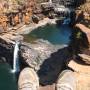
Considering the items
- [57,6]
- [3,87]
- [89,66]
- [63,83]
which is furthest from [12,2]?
[63,83]

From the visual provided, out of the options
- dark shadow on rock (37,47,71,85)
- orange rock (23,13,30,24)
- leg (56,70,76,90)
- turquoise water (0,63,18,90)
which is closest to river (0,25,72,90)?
turquoise water (0,63,18,90)

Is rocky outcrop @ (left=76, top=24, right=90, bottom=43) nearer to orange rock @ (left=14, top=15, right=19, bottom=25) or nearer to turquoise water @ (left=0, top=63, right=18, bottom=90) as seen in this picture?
turquoise water @ (left=0, top=63, right=18, bottom=90)

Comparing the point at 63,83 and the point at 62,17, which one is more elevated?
the point at 63,83

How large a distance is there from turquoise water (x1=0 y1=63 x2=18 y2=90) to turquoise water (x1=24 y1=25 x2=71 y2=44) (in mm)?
5797

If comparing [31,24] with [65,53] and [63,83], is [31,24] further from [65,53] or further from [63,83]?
[63,83]

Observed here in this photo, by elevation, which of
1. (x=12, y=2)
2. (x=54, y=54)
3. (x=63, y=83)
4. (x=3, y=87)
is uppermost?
(x=63, y=83)

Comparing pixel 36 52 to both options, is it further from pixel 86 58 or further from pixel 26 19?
pixel 86 58

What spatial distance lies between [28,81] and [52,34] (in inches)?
1830

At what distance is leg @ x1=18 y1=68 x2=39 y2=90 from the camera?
1309 centimetres

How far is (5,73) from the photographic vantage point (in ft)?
151

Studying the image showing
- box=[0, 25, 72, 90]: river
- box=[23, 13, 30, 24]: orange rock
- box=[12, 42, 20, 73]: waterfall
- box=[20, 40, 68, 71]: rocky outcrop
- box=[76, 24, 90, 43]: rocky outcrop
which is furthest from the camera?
box=[23, 13, 30, 24]: orange rock

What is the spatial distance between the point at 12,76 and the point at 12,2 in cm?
1982

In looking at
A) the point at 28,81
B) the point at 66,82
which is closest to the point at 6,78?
the point at 28,81

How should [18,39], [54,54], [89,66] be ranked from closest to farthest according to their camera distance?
[89,66], [54,54], [18,39]
